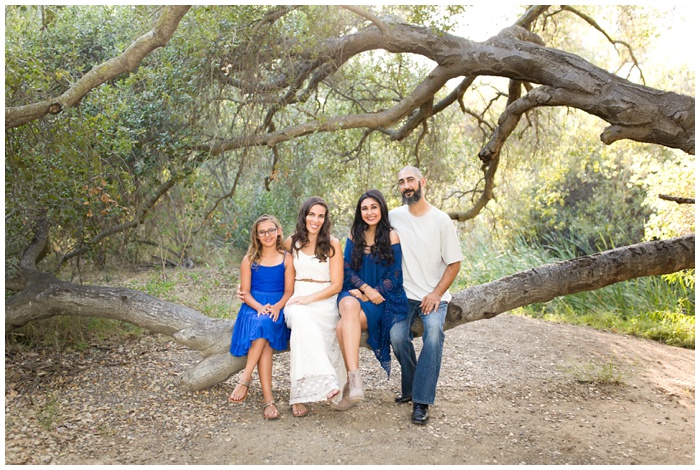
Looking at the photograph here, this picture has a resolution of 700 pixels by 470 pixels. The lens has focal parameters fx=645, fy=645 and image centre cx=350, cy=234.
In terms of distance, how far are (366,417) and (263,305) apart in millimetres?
1003

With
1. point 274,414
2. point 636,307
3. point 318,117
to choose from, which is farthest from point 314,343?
point 636,307

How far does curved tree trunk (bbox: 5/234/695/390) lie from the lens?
4.59m

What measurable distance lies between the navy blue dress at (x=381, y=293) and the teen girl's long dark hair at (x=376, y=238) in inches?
1.3

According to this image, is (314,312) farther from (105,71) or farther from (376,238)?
(105,71)

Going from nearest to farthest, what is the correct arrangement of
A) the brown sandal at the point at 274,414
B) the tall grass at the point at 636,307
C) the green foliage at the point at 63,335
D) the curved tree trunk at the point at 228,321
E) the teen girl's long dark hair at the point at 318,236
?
the brown sandal at the point at 274,414, the teen girl's long dark hair at the point at 318,236, the curved tree trunk at the point at 228,321, the green foliage at the point at 63,335, the tall grass at the point at 636,307

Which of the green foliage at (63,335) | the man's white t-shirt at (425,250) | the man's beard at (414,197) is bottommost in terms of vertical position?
the green foliage at (63,335)

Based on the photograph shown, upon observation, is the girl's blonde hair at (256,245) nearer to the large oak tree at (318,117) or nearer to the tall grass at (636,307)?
the large oak tree at (318,117)

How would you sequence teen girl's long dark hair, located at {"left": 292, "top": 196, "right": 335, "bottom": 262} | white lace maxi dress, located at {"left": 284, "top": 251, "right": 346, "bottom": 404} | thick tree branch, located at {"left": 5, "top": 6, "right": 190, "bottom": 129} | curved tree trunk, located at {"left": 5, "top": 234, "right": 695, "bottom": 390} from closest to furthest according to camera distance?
thick tree branch, located at {"left": 5, "top": 6, "right": 190, "bottom": 129} < white lace maxi dress, located at {"left": 284, "top": 251, "right": 346, "bottom": 404} < teen girl's long dark hair, located at {"left": 292, "top": 196, "right": 335, "bottom": 262} < curved tree trunk, located at {"left": 5, "top": 234, "right": 695, "bottom": 390}

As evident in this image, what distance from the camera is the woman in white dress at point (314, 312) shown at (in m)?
4.04

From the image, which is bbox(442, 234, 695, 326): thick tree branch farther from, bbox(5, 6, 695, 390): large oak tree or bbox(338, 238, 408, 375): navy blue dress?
bbox(338, 238, 408, 375): navy blue dress

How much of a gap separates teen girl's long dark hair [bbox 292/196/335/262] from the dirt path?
3.48 feet

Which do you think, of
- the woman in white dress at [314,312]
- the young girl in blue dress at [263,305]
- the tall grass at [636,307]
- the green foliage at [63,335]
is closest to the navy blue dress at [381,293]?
the woman in white dress at [314,312]

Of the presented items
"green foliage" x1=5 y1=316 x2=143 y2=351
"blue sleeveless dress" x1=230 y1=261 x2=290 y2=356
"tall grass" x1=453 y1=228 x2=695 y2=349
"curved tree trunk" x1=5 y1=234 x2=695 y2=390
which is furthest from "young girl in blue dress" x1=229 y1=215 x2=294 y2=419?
"tall grass" x1=453 y1=228 x2=695 y2=349

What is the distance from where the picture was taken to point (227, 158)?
271 inches
